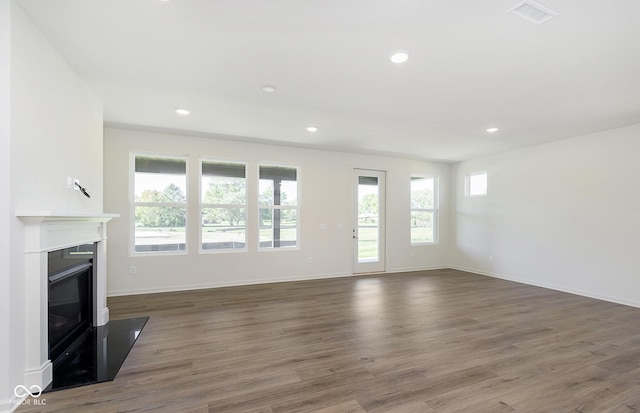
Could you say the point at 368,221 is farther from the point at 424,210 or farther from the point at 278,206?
the point at 278,206

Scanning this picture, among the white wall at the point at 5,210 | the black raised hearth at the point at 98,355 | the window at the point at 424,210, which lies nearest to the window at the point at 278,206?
the black raised hearth at the point at 98,355

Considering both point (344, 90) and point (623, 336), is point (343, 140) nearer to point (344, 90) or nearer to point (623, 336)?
point (344, 90)

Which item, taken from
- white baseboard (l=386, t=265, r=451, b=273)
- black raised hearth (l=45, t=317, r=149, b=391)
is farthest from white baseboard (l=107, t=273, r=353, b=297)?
white baseboard (l=386, t=265, r=451, b=273)

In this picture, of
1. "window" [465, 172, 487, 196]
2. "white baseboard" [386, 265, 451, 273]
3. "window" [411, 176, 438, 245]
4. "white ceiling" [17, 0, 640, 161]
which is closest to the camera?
"white ceiling" [17, 0, 640, 161]

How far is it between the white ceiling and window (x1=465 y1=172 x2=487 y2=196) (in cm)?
232

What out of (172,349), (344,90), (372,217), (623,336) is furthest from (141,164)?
(623,336)

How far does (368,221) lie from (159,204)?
4.23 metres

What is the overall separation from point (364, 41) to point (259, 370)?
9.27 ft

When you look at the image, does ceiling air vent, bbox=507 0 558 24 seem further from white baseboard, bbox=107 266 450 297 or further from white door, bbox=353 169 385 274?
white baseboard, bbox=107 266 450 297

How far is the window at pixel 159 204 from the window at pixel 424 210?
16.9 feet

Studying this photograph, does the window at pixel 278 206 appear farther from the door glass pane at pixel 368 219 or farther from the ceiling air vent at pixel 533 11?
the ceiling air vent at pixel 533 11

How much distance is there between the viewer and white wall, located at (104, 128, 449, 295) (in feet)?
15.5

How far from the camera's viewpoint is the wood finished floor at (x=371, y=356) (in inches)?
80.8

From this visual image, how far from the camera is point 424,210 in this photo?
733 cm
